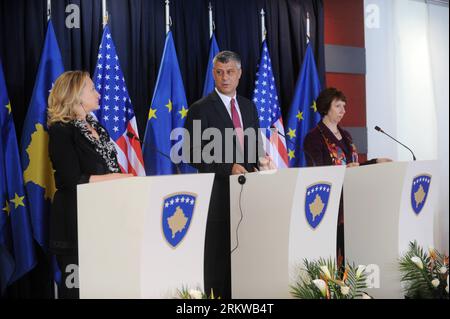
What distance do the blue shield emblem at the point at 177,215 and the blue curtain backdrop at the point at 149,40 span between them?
1.68m

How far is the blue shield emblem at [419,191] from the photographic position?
3.77 m

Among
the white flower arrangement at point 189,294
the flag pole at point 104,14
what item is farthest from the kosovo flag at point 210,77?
the white flower arrangement at point 189,294

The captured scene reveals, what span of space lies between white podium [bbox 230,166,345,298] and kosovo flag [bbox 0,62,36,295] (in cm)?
129

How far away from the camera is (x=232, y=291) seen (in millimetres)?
3531

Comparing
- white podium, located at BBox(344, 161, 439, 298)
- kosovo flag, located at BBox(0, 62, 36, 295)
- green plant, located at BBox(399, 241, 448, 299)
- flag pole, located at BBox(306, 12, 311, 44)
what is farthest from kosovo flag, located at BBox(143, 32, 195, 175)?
green plant, located at BBox(399, 241, 448, 299)

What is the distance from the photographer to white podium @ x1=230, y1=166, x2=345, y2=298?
3260mm

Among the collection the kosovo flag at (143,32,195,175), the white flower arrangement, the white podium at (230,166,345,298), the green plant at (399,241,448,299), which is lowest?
the green plant at (399,241,448,299)

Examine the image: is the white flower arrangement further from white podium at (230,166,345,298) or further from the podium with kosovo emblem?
white podium at (230,166,345,298)

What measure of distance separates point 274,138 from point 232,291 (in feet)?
5.93

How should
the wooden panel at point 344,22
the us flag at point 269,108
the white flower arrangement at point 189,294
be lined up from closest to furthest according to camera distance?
the white flower arrangement at point 189,294 → the us flag at point 269,108 → the wooden panel at point 344,22

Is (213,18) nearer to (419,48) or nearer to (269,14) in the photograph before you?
(269,14)

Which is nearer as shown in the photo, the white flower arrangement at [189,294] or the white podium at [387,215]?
the white flower arrangement at [189,294]

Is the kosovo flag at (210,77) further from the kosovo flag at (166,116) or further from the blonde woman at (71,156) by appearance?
the blonde woman at (71,156)

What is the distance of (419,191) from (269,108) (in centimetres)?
163
